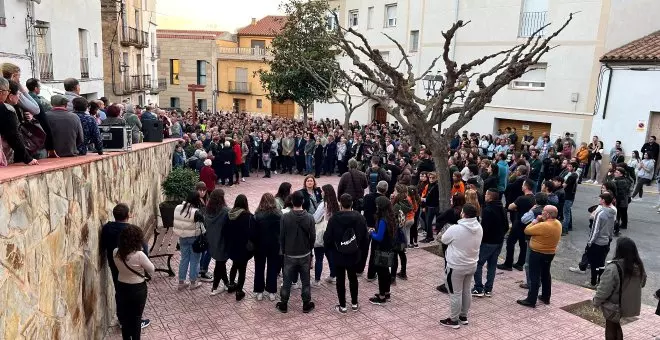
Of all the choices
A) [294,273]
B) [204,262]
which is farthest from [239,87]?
[294,273]

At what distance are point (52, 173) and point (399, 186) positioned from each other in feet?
16.5

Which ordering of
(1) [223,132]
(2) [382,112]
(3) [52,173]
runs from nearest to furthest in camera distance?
(3) [52,173]
(1) [223,132]
(2) [382,112]

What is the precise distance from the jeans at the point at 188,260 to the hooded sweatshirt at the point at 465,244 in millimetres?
3697

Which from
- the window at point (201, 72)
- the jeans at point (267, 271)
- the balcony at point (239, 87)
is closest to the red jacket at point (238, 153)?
the jeans at point (267, 271)

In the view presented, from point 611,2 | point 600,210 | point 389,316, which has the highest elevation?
point 611,2

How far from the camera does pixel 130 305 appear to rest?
5.26 metres

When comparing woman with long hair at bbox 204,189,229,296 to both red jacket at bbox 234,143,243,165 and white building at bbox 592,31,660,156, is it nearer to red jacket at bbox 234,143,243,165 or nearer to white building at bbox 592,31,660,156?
red jacket at bbox 234,143,243,165

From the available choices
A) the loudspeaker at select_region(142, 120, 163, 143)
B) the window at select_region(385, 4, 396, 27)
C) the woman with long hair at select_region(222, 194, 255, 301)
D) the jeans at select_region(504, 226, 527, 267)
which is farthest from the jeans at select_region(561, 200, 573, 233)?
the window at select_region(385, 4, 396, 27)

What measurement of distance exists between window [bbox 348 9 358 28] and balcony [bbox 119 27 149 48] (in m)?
13.4

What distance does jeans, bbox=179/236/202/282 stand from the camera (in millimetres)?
7074

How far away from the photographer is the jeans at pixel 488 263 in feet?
23.4

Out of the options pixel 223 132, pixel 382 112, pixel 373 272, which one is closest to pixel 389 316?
pixel 373 272

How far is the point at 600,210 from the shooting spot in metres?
7.47

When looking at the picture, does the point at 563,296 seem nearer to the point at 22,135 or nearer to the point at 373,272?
the point at 373,272
